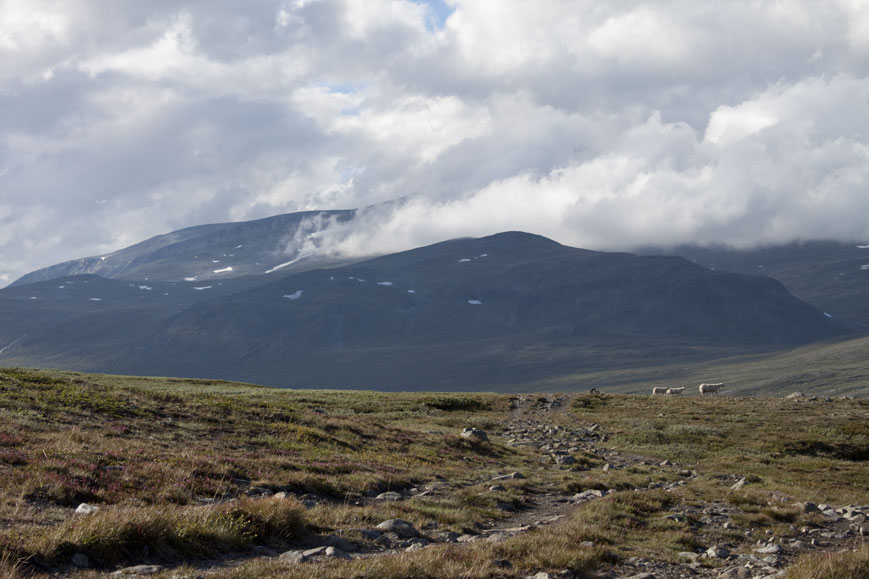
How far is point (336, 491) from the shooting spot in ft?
72.4

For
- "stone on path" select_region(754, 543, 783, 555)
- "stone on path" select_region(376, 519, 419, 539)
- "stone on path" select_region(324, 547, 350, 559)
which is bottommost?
"stone on path" select_region(754, 543, 783, 555)

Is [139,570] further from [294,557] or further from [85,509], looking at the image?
[85,509]

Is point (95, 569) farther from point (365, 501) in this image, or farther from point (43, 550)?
point (365, 501)

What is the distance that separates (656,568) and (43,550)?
12.3m

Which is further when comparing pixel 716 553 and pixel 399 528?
pixel 716 553

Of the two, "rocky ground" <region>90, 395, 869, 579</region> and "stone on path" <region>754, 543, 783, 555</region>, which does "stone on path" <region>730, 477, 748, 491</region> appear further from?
"stone on path" <region>754, 543, 783, 555</region>

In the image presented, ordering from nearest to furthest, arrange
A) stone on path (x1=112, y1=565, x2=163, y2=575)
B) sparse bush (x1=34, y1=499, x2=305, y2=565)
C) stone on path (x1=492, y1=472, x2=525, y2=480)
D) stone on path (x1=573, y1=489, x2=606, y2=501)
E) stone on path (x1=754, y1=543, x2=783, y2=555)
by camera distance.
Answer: stone on path (x1=112, y1=565, x2=163, y2=575), sparse bush (x1=34, y1=499, x2=305, y2=565), stone on path (x1=754, y1=543, x2=783, y2=555), stone on path (x1=573, y1=489, x2=606, y2=501), stone on path (x1=492, y1=472, x2=525, y2=480)

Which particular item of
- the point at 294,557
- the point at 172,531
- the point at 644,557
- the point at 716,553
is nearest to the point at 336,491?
the point at 294,557

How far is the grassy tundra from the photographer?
1350 centimetres

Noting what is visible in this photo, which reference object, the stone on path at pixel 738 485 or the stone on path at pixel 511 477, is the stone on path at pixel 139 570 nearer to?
the stone on path at pixel 511 477

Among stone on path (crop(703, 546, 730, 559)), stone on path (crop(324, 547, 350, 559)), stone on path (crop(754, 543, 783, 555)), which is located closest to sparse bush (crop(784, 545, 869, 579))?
stone on path (crop(703, 546, 730, 559))

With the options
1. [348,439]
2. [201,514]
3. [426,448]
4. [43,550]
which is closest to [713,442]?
[426,448]

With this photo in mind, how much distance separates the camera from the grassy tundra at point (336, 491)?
13500 millimetres

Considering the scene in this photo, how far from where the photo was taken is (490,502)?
22.7 meters
